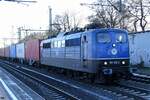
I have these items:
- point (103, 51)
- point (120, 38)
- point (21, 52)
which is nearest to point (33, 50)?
point (21, 52)

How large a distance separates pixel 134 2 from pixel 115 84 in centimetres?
3681

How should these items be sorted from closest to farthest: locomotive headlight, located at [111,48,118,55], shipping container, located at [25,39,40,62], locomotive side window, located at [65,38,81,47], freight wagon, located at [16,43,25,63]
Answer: locomotive headlight, located at [111,48,118,55]
locomotive side window, located at [65,38,81,47]
shipping container, located at [25,39,40,62]
freight wagon, located at [16,43,25,63]

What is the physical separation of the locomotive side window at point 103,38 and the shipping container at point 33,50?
21.3 metres

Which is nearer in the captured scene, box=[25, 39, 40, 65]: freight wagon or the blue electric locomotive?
the blue electric locomotive

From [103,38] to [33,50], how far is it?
26205mm

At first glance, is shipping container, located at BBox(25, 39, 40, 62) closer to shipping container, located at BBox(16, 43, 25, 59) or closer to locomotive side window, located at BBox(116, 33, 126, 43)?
shipping container, located at BBox(16, 43, 25, 59)

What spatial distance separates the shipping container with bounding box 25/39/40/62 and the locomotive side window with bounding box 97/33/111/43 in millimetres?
21339

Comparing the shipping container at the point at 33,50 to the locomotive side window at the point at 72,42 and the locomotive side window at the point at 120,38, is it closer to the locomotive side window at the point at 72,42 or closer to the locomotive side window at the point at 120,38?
the locomotive side window at the point at 72,42

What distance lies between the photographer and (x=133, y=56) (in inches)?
1547

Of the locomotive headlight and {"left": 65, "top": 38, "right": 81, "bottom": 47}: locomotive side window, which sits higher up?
{"left": 65, "top": 38, "right": 81, "bottom": 47}: locomotive side window

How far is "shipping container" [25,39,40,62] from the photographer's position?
43.4 metres

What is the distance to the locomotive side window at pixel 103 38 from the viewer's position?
21234mm

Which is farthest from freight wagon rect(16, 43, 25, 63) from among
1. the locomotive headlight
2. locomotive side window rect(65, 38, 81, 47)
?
the locomotive headlight

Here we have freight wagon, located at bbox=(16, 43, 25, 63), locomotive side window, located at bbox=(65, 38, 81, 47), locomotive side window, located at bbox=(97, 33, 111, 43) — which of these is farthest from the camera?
freight wagon, located at bbox=(16, 43, 25, 63)
